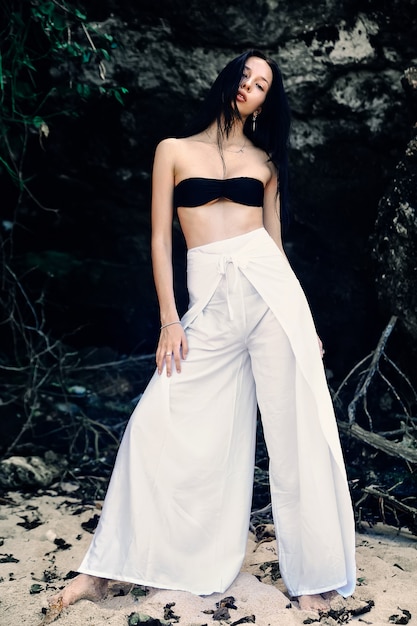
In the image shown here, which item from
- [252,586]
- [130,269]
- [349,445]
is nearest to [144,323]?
[130,269]

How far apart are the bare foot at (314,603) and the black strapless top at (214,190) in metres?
1.42

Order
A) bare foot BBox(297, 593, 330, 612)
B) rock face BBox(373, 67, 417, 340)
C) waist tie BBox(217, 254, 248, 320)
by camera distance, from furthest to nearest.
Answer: rock face BBox(373, 67, 417, 340) → waist tie BBox(217, 254, 248, 320) → bare foot BBox(297, 593, 330, 612)

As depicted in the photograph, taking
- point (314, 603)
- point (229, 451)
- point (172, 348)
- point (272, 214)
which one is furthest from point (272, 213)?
point (314, 603)

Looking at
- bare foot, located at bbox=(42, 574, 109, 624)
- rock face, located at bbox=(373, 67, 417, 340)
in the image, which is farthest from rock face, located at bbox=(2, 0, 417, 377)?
bare foot, located at bbox=(42, 574, 109, 624)

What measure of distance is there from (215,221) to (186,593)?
4.31ft

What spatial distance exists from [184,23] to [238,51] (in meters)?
0.30

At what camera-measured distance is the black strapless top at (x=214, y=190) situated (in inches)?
91.4

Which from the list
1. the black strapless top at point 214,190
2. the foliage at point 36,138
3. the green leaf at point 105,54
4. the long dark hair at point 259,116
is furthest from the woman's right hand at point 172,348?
the green leaf at point 105,54

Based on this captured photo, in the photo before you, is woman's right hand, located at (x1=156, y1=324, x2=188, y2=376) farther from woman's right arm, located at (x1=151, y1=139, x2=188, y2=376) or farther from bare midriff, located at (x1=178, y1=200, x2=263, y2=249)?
bare midriff, located at (x1=178, y1=200, x2=263, y2=249)

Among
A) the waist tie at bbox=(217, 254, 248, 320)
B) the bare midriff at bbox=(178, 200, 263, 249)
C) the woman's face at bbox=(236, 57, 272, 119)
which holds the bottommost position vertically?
the waist tie at bbox=(217, 254, 248, 320)

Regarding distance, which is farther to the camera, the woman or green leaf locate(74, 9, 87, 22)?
green leaf locate(74, 9, 87, 22)

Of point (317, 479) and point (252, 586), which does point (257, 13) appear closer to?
point (317, 479)

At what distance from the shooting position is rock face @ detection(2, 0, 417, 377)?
3086mm

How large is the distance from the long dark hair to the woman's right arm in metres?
0.20
